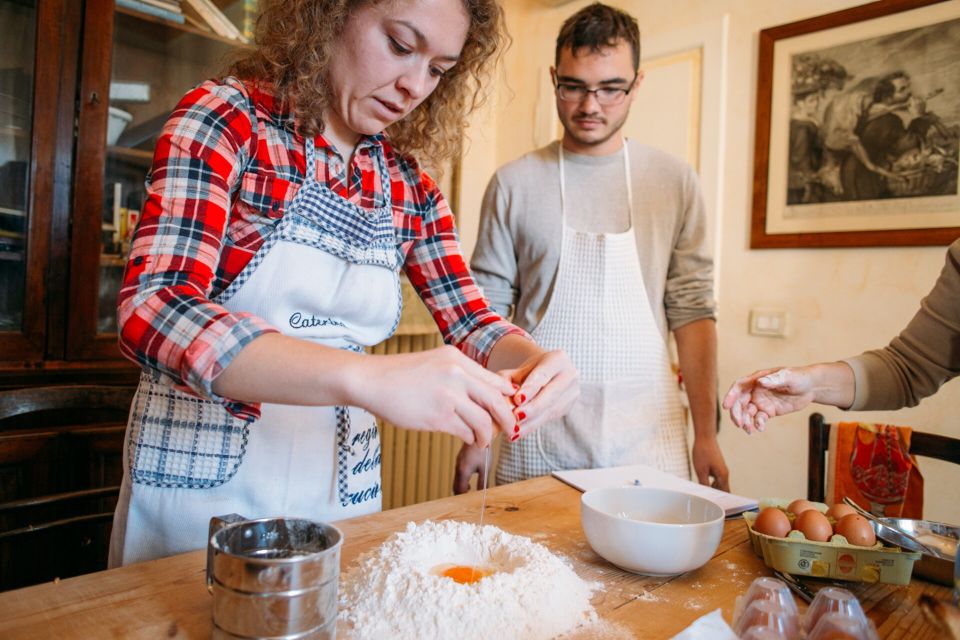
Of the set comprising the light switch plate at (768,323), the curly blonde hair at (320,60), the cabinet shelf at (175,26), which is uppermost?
the cabinet shelf at (175,26)

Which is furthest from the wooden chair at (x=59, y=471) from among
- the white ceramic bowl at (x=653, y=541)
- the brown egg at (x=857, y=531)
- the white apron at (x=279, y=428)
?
the brown egg at (x=857, y=531)

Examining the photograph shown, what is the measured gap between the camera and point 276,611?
0.57m

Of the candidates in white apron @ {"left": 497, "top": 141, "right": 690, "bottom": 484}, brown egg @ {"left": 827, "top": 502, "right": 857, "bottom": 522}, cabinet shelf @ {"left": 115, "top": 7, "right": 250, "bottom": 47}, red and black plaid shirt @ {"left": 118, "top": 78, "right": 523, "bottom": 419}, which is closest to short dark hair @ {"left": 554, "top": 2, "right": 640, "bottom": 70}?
white apron @ {"left": 497, "top": 141, "right": 690, "bottom": 484}

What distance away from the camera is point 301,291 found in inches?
38.5

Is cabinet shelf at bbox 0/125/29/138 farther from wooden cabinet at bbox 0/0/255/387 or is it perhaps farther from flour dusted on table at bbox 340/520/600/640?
flour dusted on table at bbox 340/520/600/640

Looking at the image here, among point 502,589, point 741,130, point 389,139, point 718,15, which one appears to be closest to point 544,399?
point 502,589

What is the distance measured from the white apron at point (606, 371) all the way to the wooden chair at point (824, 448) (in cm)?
36

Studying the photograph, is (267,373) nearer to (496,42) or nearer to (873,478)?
(496,42)

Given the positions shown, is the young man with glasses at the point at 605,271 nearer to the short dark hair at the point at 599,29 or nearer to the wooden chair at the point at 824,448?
the short dark hair at the point at 599,29

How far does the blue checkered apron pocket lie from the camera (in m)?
0.94

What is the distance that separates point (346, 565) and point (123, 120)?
65.2 inches

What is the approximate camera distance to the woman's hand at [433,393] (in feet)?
2.27

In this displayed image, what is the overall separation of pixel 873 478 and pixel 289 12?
1.53 meters

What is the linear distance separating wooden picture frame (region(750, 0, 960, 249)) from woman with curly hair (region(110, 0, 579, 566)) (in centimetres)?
149
